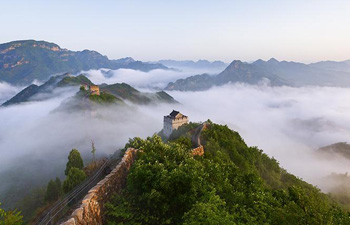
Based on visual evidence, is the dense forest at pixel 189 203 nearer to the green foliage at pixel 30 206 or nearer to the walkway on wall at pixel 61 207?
the walkway on wall at pixel 61 207

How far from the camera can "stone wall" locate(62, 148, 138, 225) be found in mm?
14860

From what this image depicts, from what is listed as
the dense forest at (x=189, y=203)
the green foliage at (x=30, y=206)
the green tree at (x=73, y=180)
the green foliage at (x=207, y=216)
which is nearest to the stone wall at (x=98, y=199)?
the dense forest at (x=189, y=203)

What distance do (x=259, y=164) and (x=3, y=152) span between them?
20931cm

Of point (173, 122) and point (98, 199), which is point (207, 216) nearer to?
point (98, 199)

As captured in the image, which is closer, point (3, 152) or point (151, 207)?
point (151, 207)

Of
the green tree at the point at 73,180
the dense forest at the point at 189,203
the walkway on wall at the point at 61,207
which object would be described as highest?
the dense forest at the point at 189,203

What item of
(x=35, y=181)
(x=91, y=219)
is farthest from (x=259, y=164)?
(x=35, y=181)

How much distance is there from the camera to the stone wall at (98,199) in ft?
48.8

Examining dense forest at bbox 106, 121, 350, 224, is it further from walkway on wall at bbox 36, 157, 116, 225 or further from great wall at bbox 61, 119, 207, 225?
walkway on wall at bbox 36, 157, 116, 225

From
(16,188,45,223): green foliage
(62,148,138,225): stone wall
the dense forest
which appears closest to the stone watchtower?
(16,188,45,223): green foliage

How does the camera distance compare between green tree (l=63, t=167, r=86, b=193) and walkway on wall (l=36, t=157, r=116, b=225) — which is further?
green tree (l=63, t=167, r=86, b=193)

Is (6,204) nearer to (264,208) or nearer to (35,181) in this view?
(35,181)

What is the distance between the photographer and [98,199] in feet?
57.9

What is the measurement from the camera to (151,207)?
17.7 meters
